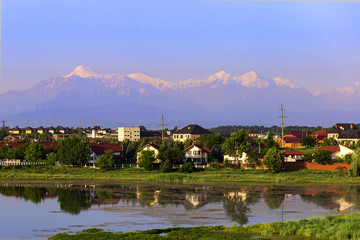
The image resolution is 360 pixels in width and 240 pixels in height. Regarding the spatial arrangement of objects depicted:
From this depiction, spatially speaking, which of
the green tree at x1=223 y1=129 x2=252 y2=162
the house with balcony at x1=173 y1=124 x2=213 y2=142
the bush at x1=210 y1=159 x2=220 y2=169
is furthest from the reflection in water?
the house with balcony at x1=173 y1=124 x2=213 y2=142

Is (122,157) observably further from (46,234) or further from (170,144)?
(46,234)

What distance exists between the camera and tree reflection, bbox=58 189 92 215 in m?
46.1

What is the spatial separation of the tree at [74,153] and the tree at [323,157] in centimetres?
3106

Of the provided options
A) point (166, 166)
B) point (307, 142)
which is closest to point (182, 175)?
point (166, 166)

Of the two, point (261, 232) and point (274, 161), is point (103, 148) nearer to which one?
point (274, 161)

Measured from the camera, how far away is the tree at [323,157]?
2694 inches


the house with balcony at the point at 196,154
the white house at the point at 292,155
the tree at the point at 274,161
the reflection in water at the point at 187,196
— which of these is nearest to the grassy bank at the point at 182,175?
the tree at the point at 274,161

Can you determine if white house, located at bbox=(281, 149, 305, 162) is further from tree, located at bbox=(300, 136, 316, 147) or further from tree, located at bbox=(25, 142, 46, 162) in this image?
tree, located at bbox=(25, 142, 46, 162)

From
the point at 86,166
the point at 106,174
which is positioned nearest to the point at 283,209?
the point at 106,174

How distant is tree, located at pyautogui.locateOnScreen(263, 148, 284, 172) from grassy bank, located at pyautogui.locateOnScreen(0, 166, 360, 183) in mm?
798

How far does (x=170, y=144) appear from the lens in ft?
275

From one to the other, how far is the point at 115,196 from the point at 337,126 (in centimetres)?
8589

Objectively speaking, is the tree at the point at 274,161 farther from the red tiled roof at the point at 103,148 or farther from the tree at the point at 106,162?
the red tiled roof at the point at 103,148

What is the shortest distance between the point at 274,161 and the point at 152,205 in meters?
24.7
